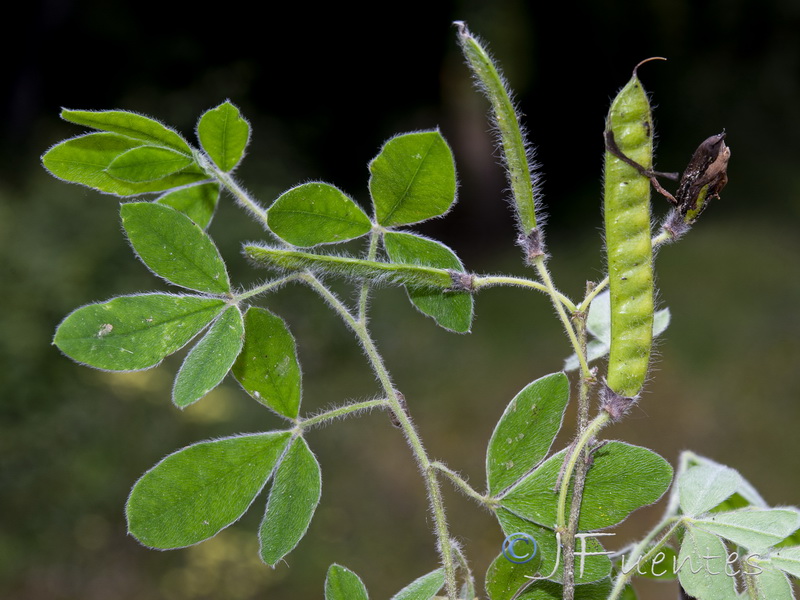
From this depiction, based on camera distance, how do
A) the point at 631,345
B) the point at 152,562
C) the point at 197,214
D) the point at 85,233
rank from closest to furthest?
the point at 631,345 → the point at 197,214 → the point at 152,562 → the point at 85,233

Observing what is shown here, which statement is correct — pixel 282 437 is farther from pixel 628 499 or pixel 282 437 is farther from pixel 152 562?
pixel 152 562

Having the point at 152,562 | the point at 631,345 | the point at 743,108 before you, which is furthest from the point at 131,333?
the point at 743,108

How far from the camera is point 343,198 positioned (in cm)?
60

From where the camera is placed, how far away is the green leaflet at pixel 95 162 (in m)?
0.60

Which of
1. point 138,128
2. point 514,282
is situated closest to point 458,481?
point 514,282

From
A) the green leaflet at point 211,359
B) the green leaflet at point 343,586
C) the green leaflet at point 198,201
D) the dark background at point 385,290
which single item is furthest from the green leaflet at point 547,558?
the dark background at point 385,290

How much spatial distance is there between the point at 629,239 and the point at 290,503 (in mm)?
318

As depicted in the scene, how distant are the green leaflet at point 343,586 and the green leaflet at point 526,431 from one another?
0.12 metres

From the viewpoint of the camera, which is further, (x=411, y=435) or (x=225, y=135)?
(x=225, y=135)

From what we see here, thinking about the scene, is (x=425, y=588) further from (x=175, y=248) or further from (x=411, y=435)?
(x=175, y=248)

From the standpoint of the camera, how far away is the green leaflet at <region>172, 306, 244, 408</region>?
21.0 inches

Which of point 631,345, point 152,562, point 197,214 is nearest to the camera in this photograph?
point 631,345

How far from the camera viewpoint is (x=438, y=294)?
1.94 feet

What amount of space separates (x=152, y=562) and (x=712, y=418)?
3.22 metres
